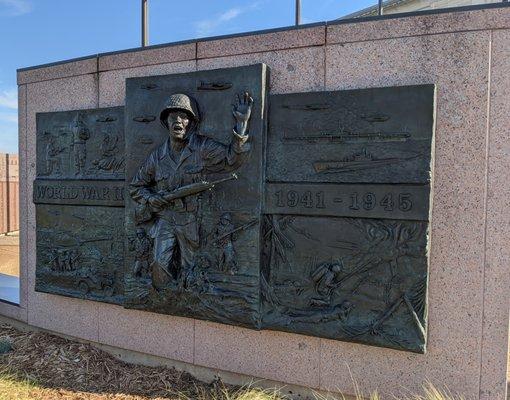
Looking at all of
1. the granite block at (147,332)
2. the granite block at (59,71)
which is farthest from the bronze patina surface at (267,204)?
the granite block at (59,71)

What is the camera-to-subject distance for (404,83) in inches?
143

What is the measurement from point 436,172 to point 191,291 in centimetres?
267

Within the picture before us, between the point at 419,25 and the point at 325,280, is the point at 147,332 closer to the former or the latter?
the point at 325,280

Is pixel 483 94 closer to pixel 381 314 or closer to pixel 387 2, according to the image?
pixel 381 314

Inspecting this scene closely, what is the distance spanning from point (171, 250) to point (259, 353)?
4.69 ft

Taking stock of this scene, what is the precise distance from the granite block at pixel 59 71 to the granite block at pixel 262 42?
1.63 meters

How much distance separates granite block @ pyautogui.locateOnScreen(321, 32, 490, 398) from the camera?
11.3 feet

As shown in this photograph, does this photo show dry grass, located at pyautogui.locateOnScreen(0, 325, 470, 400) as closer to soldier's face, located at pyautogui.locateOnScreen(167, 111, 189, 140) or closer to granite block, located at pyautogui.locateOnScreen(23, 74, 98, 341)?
granite block, located at pyautogui.locateOnScreen(23, 74, 98, 341)

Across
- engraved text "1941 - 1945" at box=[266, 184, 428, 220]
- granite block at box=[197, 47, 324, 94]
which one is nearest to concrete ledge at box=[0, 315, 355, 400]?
engraved text "1941 - 1945" at box=[266, 184, 428, 220]

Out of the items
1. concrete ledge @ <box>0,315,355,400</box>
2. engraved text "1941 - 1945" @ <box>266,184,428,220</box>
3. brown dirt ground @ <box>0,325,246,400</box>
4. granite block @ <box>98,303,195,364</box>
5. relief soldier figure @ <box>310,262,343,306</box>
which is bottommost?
brown dirt ground @ <box>0,325,246,400</box>

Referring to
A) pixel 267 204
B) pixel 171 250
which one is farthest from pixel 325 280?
pixel 171 250

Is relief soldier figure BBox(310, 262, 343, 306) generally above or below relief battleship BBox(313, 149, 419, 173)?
below

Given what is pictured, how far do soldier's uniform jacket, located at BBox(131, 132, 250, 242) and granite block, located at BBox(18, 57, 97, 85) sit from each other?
1.71m

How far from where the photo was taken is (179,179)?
13.8 ft
